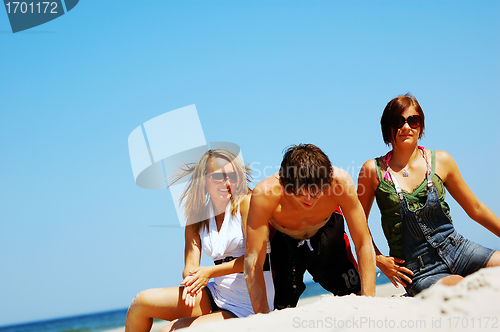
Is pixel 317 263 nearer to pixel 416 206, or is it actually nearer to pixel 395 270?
pixel 395 270

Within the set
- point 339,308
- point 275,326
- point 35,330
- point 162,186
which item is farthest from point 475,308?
point 35,330

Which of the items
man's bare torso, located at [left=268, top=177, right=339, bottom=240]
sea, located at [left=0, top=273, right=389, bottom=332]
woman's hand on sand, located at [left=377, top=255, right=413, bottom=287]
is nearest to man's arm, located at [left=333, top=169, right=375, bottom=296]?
man's bare torso, located at [left=268, top=177, right=339, bottom=240]

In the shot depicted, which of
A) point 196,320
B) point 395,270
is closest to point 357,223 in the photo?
point 395,270

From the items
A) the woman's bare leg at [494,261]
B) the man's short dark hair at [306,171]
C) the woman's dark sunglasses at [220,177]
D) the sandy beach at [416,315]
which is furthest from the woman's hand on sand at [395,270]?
the woman's dark sunglasses at [220,177]

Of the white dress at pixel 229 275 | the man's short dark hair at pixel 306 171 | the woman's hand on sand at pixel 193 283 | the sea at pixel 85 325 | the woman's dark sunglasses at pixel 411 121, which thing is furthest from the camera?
the sea at pixel 85 325

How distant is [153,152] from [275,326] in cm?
336

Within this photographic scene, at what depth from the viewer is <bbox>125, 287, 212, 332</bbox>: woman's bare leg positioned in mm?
3516

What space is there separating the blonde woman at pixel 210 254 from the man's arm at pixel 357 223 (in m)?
0.87

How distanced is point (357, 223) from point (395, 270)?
0.65 meters

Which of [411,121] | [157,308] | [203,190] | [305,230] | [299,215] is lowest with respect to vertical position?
[157,308]

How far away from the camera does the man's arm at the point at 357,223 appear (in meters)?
3.49

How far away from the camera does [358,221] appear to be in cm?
353

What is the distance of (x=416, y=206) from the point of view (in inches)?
146

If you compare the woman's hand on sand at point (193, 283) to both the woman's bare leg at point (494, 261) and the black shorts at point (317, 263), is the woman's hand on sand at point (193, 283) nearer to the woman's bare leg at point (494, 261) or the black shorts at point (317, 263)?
the black shorts at point (317, 263)
